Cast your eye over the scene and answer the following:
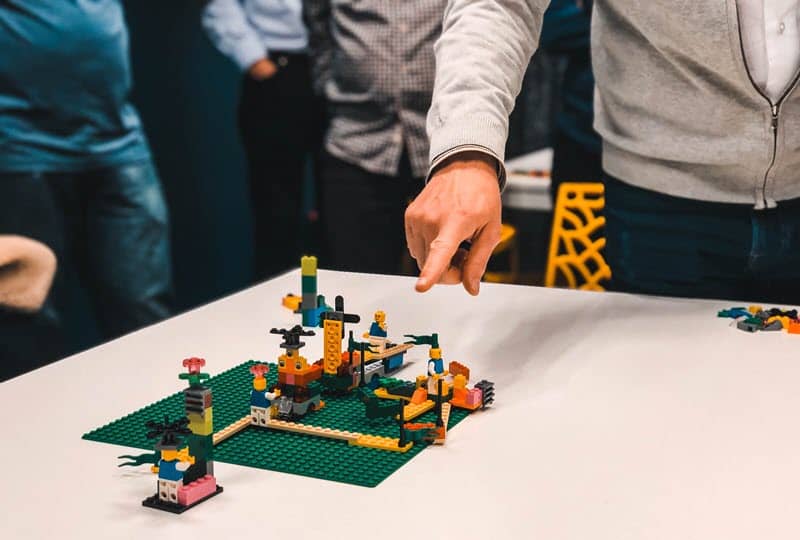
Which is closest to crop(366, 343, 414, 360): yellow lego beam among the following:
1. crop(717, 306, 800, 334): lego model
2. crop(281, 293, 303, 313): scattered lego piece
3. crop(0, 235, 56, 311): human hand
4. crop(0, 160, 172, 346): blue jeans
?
crop(281, 293, 303, 313): scattered lego piece

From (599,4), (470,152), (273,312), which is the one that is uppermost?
(599,4)

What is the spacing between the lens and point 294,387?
3.06 feet

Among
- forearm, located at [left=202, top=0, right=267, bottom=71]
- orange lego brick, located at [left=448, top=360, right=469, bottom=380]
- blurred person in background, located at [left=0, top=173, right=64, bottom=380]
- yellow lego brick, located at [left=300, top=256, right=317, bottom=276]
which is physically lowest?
blurred person in background, located at [left=0, top=173, right=64, bottom=380]

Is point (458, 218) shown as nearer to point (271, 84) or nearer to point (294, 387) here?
point (294, 387)

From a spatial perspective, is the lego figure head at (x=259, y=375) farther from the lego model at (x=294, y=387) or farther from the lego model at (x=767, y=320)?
the lego model at (x=767, y=320)

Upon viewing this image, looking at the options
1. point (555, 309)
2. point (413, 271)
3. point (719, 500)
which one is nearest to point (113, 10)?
point (413, 271)

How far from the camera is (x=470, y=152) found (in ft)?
3.48

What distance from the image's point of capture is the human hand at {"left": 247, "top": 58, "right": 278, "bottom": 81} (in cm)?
309

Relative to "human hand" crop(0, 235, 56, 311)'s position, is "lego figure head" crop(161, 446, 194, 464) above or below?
above

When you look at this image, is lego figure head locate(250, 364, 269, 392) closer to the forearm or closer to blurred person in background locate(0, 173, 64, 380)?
blurred person in background locate(0, 173, 64, 380)

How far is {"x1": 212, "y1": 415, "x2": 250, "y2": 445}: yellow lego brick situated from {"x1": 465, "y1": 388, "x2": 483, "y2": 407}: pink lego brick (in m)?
0.20

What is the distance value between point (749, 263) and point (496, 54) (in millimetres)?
423

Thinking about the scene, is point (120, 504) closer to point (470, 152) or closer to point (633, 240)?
point (470, 152)

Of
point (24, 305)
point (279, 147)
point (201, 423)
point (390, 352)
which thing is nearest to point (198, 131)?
point (279, 147)
